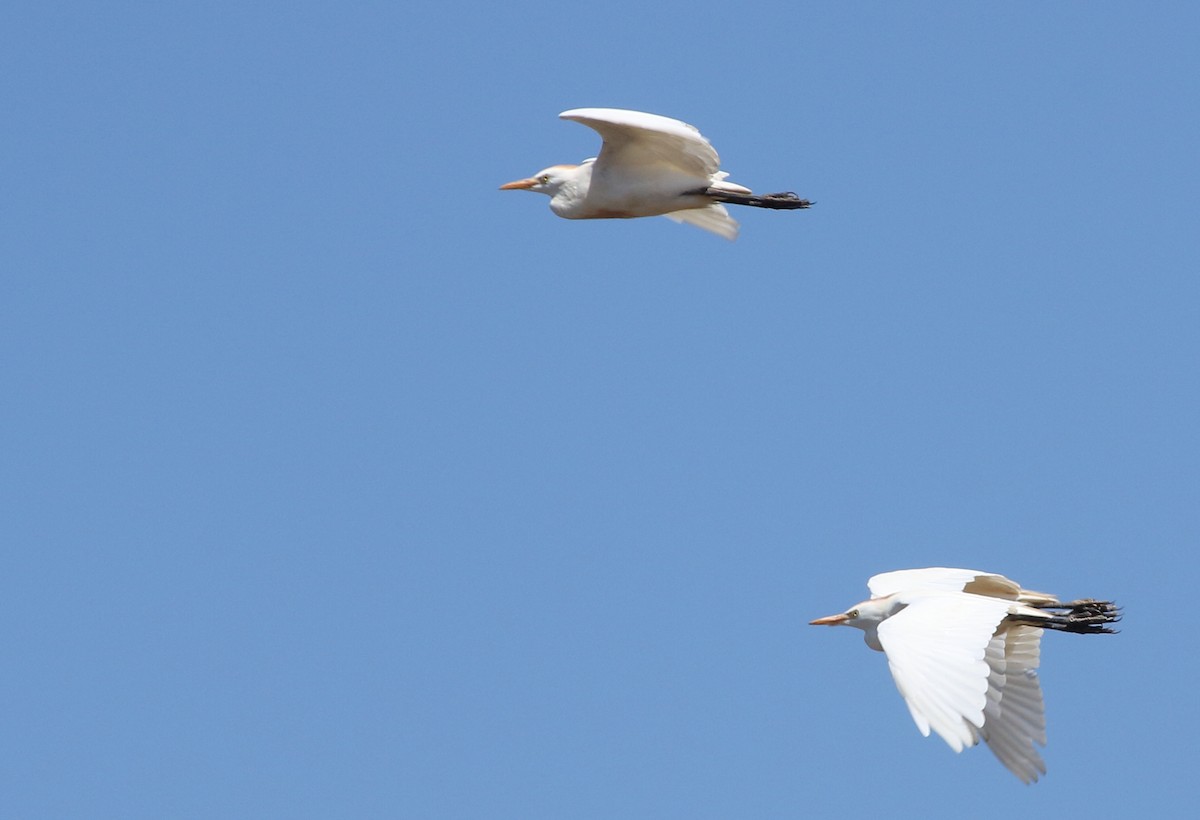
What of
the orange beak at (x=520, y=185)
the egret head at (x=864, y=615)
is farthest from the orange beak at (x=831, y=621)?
the orange beak at (x=520, y=185)

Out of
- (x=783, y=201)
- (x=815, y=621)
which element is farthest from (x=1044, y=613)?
(x=783, y=201)

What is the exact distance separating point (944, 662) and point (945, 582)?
3211mm

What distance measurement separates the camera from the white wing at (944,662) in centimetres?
1566

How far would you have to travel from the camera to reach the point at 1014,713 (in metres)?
18.3

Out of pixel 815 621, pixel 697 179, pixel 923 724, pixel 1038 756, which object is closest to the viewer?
pixel 923 724

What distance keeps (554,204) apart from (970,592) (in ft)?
16.6

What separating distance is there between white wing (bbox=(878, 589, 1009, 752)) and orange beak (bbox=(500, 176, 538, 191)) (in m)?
5.88

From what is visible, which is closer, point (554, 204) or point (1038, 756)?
point (1038, 756)

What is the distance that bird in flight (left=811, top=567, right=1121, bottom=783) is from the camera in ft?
52.1

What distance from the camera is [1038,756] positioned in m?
18.0

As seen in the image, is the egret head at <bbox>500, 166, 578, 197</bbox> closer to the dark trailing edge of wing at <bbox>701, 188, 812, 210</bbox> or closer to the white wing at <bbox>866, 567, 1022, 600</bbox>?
the dark trailing edge of wing at <bbox>701, 188, 812, 210</bbox>

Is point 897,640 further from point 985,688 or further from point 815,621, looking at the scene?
point 815,621

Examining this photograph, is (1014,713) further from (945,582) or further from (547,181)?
(547,181)

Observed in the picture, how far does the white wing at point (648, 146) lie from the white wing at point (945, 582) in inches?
155
